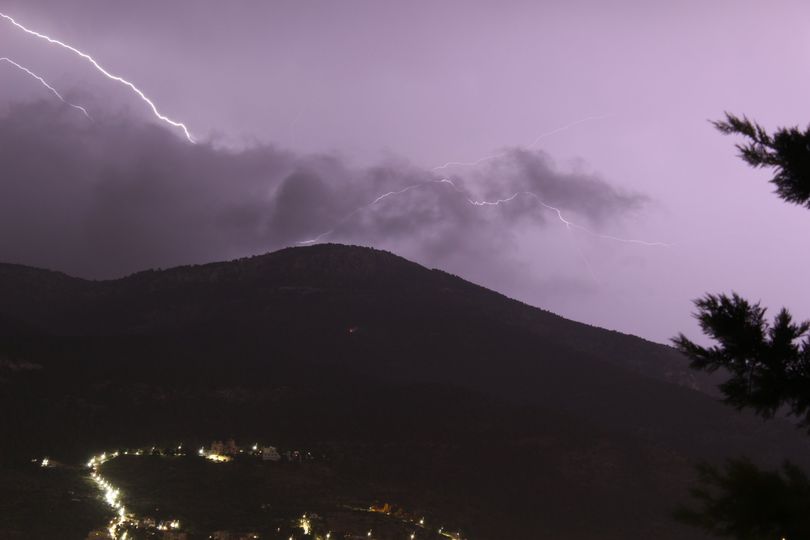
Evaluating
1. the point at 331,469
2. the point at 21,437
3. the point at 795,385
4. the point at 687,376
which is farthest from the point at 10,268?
the point at 795,385

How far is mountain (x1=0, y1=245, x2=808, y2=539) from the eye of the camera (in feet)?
155

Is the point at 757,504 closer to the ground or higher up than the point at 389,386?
closer to the ground

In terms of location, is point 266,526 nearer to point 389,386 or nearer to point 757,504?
point 757,504

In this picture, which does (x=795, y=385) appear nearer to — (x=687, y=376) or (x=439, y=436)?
(x=439, y=436)

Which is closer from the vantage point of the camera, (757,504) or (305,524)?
(757,504)

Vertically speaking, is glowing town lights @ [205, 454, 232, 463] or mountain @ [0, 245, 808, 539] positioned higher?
mountain @ [0, 245, 808, 539]

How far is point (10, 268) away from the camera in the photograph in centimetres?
9881

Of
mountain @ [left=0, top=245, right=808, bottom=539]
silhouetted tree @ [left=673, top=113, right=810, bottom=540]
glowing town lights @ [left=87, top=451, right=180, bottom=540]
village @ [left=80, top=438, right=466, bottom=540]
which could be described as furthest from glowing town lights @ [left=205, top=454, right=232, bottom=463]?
silhouetted tree @ [left=673, top=113, right=810, bottom=540]

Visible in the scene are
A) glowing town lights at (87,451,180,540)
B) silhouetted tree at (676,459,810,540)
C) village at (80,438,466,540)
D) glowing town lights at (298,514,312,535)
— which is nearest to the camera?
silhouetted tree at (676,459,810,540)

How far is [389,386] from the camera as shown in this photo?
65.6 m

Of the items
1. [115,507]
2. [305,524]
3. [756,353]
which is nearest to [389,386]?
[305,524]

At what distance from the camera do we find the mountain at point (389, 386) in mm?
47125

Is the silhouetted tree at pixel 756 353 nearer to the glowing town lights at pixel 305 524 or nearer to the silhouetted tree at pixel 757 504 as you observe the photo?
the silhouetted tree at pixel 757 504

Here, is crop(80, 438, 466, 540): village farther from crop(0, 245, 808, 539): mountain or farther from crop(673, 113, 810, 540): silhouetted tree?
A: crop(673, 113, 810, 540): silhouetted tree
